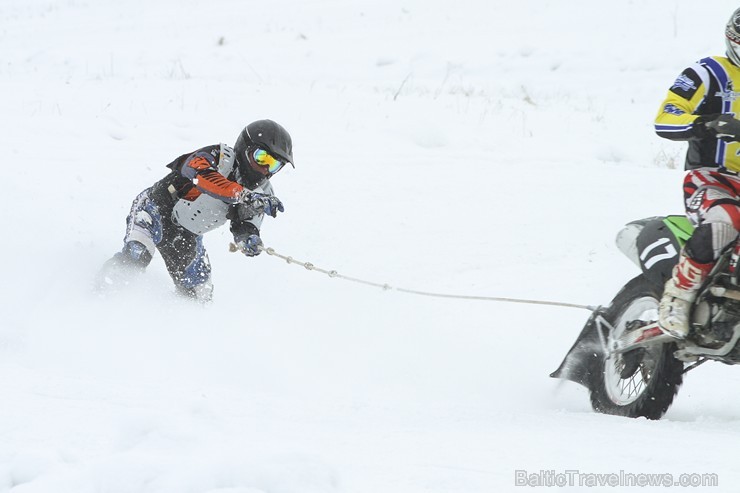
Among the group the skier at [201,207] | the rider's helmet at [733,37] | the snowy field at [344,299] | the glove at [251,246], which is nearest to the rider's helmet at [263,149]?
the skier at [201,207]

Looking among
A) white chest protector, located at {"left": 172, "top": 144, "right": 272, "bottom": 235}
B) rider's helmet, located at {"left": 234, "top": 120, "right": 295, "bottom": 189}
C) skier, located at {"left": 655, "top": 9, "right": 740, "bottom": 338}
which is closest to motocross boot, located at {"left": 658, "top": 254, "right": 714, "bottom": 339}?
skier, located at {"left": 655, "top": 9, "right": 740, "bottom": 338}

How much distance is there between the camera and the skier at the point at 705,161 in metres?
4.24

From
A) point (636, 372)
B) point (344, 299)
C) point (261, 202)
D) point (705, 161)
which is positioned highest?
point (261, 202)

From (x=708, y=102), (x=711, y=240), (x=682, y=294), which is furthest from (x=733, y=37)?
(x=682, y=294)

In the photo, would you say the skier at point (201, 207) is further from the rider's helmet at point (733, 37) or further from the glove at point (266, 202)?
the rider's helmet at point (733, 37)

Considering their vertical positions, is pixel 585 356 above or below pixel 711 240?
below

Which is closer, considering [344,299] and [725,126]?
[725,126]

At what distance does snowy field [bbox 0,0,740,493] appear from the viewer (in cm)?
324

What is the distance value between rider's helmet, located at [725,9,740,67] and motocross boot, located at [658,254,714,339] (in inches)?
42.0

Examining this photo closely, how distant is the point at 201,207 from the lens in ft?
21.0

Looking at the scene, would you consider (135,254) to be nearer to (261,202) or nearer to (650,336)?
(261,202)

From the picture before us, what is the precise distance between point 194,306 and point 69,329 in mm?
1135

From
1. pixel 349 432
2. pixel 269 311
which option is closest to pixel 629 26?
pixel 269 311

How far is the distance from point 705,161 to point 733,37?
633mm
